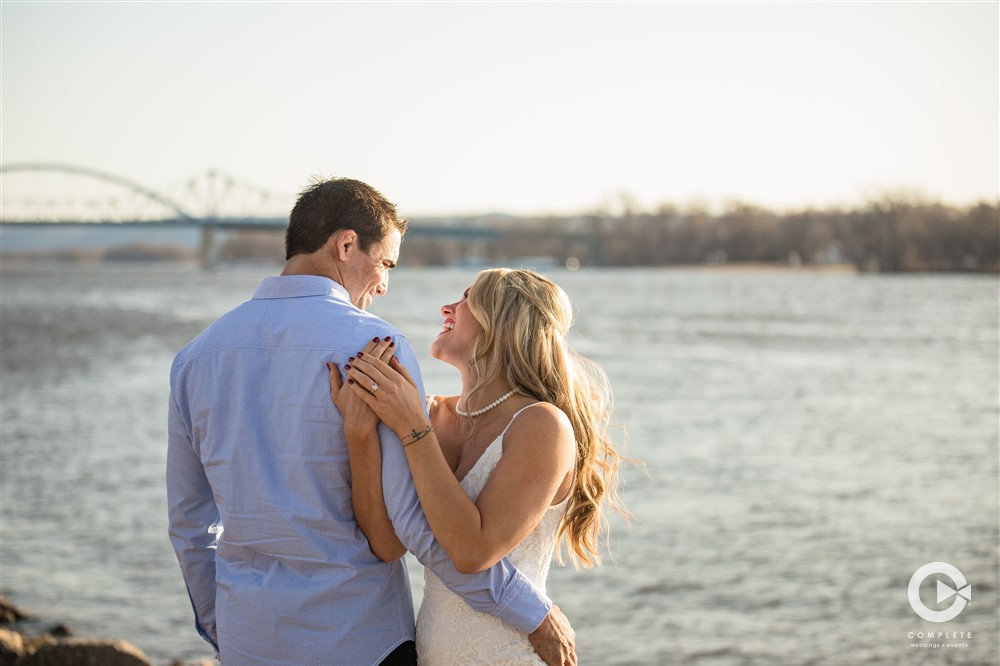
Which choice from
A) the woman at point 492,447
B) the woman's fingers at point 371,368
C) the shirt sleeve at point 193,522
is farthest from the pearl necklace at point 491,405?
the shirt sleeve at point 193,522

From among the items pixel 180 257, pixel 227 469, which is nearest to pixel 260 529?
pixel 227 469

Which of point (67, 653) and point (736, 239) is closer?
point (67, 653)

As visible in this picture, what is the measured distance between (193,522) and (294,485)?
0.42m

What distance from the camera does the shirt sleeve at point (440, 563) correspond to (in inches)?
80.1

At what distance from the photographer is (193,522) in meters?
2.30

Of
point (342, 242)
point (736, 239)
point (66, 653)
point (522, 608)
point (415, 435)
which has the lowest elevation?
point (66, 653)

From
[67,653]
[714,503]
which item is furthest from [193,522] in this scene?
[714,503]

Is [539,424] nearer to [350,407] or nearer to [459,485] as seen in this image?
[459,485]

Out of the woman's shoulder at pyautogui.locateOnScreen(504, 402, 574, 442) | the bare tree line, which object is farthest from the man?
the bare tree line

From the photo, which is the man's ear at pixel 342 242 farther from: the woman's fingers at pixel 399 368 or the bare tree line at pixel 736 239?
the bare tree line at pixel 736 239

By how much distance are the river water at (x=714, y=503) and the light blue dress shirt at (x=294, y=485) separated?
4.17ft

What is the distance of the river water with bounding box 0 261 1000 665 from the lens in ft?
23.2

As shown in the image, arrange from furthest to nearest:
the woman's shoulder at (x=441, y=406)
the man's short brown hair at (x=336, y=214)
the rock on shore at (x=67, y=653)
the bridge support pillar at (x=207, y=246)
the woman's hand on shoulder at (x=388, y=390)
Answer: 1. the bridge support pillar at (x=207, y=246)
2. the rock on shore at (x=67, y=653)
3. the woman's shoulder at (x=441, y=406)
4. the man's short brown hair at (x=336, y=214)
5. the woman's hand on shoulder at (x=388, y=390)

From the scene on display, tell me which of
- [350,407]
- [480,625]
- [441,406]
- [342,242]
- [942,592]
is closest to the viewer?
[350,407]
